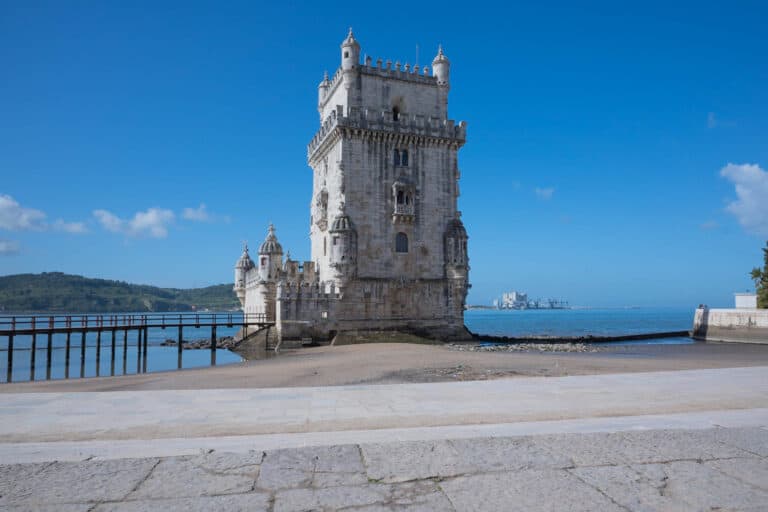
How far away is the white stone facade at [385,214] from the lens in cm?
3644

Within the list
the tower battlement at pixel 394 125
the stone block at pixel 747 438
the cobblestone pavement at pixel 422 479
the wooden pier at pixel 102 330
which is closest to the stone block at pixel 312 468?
the cobblestone pavement at pixel 422 479

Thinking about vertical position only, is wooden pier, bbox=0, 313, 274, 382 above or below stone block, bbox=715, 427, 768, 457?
below

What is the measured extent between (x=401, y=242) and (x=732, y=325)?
29587mm

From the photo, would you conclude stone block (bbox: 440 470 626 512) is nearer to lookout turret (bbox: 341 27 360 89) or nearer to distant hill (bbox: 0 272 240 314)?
lookout turret (bbox: 341 27 360 89)

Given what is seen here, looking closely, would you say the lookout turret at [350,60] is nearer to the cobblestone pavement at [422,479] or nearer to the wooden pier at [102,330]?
the wooden pier at [102,330]

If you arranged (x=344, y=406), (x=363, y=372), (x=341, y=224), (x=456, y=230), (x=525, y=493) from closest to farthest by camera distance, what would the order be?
(x=525, y=493), (x=344, y=406), (x=363, y=372), (x=341, y=224), (x=456, y=230)

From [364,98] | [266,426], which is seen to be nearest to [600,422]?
[266,426]

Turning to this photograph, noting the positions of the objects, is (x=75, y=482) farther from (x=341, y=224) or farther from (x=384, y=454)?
(x=341, y=224)

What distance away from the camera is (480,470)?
16.1ft

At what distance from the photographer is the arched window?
38.3 metres

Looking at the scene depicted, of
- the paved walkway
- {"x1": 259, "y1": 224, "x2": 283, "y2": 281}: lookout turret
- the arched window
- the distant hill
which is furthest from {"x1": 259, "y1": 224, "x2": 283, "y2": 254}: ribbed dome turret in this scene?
the distant hill

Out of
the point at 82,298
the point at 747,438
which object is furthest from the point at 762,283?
the point at 82,298

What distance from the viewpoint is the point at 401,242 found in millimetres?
38500

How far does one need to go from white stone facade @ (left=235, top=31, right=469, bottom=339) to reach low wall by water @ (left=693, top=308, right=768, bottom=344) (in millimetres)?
23835
